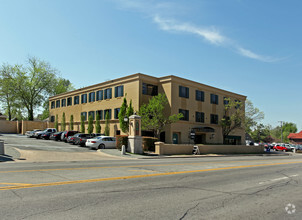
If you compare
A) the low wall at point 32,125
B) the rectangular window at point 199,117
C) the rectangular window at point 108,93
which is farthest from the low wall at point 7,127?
the rectangular window at point 199,117

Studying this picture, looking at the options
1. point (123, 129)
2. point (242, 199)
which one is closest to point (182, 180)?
point (242, 199)

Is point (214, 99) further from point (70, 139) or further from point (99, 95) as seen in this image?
point (70, 139)

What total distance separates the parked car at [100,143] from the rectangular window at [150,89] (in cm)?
992

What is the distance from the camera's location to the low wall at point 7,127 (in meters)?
54.7

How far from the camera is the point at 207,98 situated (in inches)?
1681

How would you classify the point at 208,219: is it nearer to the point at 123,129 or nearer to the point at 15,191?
the point at 15,191

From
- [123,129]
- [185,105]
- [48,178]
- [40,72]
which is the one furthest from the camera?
[40,72]

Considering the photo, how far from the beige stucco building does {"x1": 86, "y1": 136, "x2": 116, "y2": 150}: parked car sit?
24.0ft

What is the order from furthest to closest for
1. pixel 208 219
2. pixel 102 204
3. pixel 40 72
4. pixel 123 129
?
pixel 40 72 < pixel 123 129 < pixel 102 204 < pixel 208 219

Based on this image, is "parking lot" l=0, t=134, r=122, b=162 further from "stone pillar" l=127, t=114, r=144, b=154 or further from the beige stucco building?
the beige stucco building

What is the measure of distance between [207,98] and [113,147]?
19079 millimetres

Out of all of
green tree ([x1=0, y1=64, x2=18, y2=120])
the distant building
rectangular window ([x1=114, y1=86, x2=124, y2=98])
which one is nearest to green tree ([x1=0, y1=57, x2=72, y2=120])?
green tree ([x1=0, y1=64, x2=18, y2=120])

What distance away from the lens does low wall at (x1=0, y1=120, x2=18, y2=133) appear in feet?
179

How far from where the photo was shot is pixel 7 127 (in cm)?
5509
